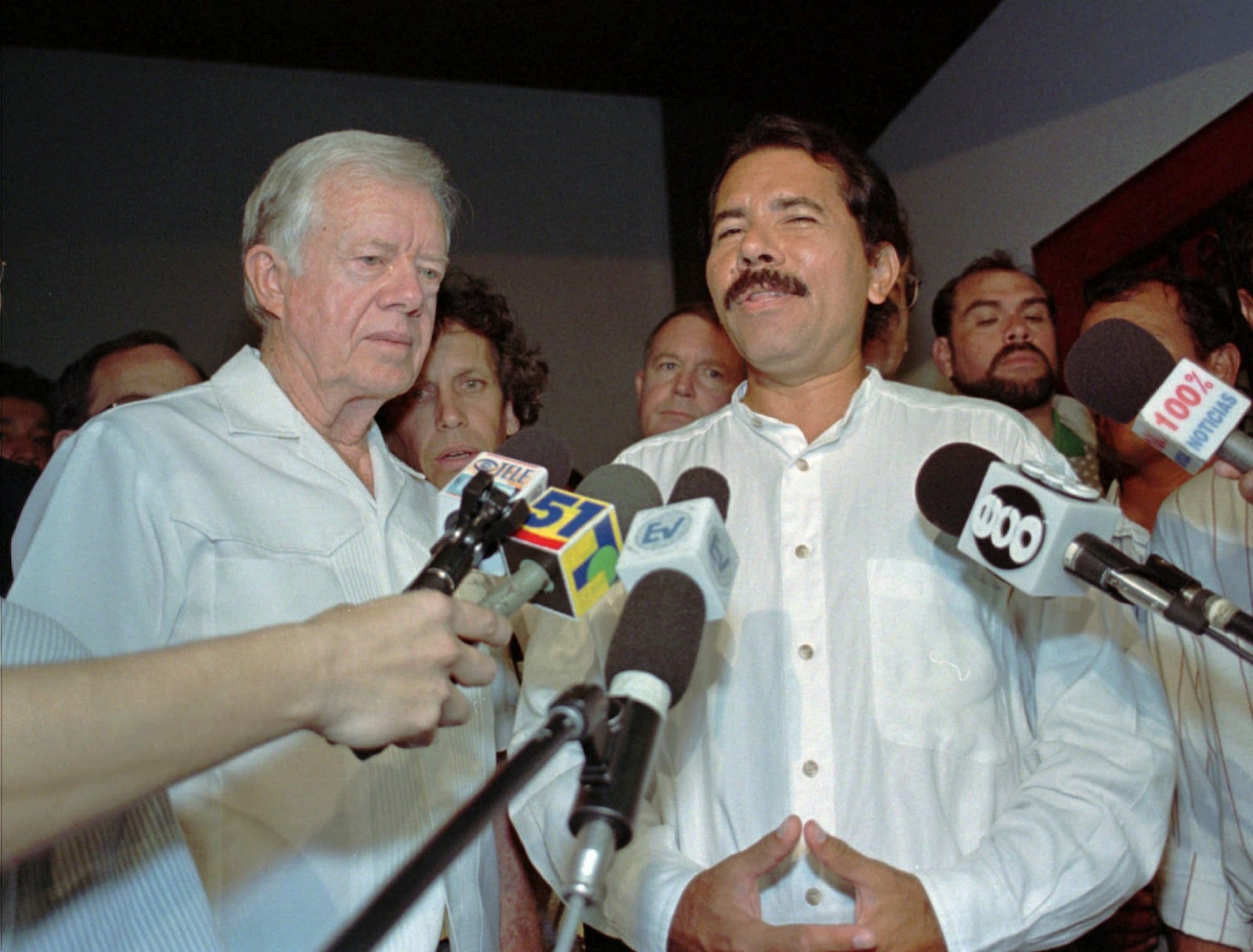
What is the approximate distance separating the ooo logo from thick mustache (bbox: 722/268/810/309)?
0.74m

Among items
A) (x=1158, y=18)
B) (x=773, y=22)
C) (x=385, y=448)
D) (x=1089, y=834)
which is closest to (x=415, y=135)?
(x=773, y=22)

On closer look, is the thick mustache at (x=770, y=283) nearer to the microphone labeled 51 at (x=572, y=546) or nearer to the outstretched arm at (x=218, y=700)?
the microphone labeled 51 at (x=572, y=546)

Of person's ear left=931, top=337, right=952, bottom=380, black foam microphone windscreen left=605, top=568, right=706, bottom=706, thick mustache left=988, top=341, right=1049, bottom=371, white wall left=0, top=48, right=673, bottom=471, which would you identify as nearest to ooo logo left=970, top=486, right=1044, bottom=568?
black foam microphone windscreen left=605, top=568, right=706, bottom=706

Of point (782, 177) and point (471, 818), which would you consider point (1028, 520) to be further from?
point (782, 177)

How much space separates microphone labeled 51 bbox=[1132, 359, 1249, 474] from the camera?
1284 mm

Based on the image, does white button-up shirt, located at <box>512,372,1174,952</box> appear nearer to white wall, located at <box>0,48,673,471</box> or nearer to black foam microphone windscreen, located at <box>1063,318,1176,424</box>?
black foam microphone windscreen, located at <box>1063,318,1176,424</box>

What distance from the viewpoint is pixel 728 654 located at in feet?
6.23

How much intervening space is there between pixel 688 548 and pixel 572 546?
0.36 feet

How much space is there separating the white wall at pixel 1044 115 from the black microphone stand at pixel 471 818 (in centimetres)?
325

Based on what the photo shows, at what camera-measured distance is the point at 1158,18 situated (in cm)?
365

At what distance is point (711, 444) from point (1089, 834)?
89 cm

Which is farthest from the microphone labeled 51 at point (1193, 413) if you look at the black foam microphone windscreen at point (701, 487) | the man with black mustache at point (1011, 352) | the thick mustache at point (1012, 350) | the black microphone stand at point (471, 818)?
the thick mustache at point (1012, 350)

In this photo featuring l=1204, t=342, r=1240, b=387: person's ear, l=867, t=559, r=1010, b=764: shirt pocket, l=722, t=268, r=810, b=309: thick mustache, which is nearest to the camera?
l=867, t=559, r=1010, b=764: shirt pocket

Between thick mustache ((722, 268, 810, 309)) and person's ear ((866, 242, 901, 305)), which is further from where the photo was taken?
person's ear ((866, 242, 901, 305))
